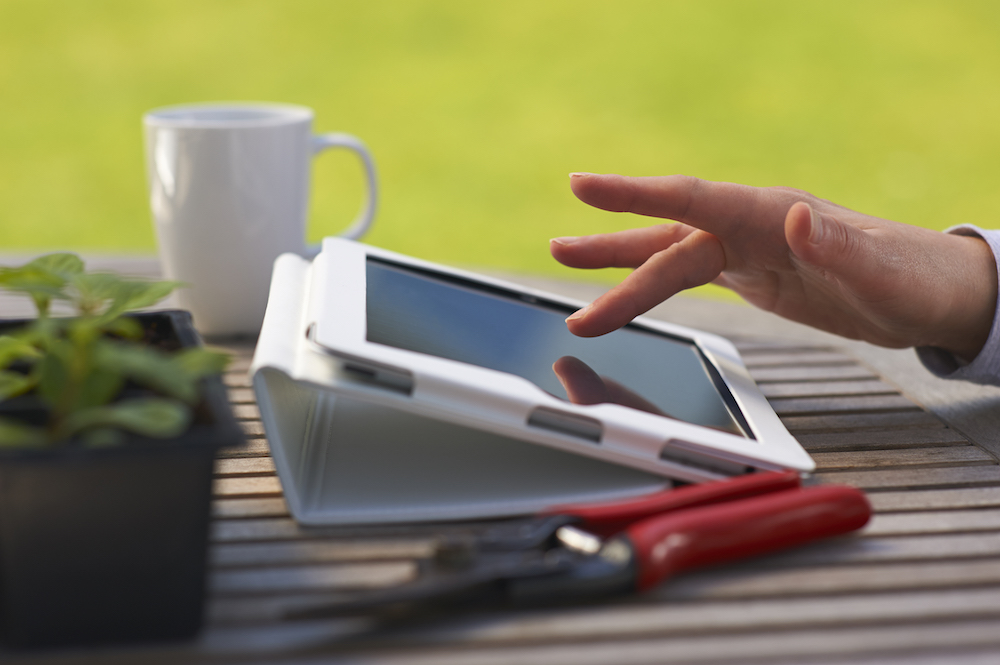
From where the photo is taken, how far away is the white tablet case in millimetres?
574

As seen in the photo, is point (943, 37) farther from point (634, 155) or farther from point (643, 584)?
point (643, 584)

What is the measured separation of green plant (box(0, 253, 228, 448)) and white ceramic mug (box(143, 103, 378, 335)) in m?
0.47

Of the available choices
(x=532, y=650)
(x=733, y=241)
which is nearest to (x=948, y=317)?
(x=733, y=241)

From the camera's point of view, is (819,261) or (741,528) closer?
(741,528)

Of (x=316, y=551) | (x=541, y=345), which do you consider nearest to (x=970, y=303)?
(x=541, y=345)

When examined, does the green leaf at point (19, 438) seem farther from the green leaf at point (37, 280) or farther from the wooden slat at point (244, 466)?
the wooden slat at point (244, 466)

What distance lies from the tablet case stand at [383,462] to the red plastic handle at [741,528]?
0.08m

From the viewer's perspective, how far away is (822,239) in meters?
0.75

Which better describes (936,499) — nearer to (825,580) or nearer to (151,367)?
(825,580)

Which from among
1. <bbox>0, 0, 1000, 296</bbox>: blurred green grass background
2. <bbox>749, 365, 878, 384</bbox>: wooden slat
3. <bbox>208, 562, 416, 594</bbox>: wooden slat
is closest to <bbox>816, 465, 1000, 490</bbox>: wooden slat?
<bbox>749, 365, 878, 384</bbox>: wooden slat

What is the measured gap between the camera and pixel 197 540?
47cm

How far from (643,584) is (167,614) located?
249 mm

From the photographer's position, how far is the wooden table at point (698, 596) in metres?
0.47

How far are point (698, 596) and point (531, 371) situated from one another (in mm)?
221
